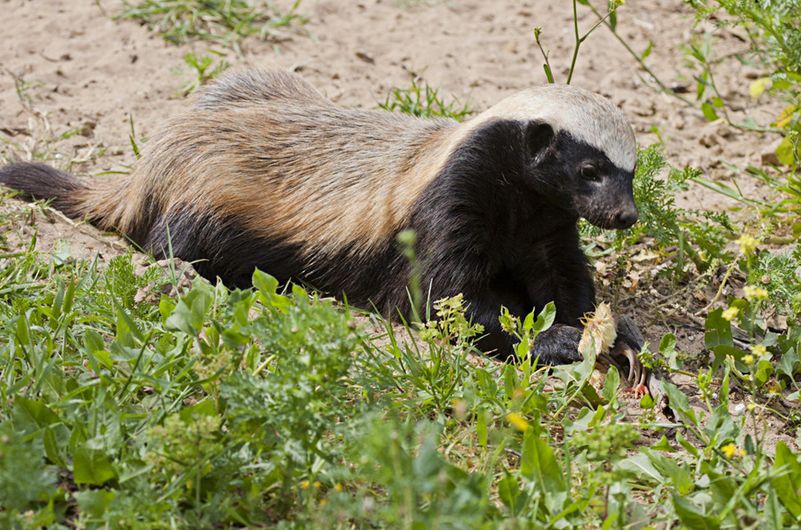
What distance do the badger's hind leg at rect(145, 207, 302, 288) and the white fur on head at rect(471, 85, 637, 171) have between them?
1.41 metres

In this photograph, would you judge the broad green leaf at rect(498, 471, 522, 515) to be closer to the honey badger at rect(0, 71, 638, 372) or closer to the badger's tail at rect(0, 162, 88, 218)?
the honey badger at rect(0, 71, 638, 372)

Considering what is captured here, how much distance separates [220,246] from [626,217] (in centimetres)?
206

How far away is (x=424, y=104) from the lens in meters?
6.95

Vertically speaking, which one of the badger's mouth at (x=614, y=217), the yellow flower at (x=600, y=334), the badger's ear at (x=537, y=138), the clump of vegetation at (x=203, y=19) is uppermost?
the badger's ear at (x=537, y=138)

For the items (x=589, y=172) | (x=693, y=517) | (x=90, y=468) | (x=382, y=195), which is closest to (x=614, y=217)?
(x=589, y=172)

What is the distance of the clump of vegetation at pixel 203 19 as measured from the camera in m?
7.25

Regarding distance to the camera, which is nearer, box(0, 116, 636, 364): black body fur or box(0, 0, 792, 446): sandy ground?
box(0, 116, 636, 364): black body fur

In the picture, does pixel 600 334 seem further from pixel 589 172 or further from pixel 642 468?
pixel 642 468

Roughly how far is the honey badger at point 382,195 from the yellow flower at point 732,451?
1.04 metres

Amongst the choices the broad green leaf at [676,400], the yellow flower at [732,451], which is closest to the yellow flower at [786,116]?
the broad green leaf at [676,400]

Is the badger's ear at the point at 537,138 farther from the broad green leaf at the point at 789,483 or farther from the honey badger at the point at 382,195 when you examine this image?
the broad green leaf at the point at 789,483

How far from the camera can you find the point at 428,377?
3.82 meters

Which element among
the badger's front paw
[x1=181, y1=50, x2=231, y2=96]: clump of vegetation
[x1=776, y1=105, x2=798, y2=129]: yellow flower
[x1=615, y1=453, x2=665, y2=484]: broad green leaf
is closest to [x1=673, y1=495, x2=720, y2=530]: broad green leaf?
[x1=615, y1=453, x2=665, y2=484]: broad green leaf

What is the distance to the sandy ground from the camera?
6402 millimetres
